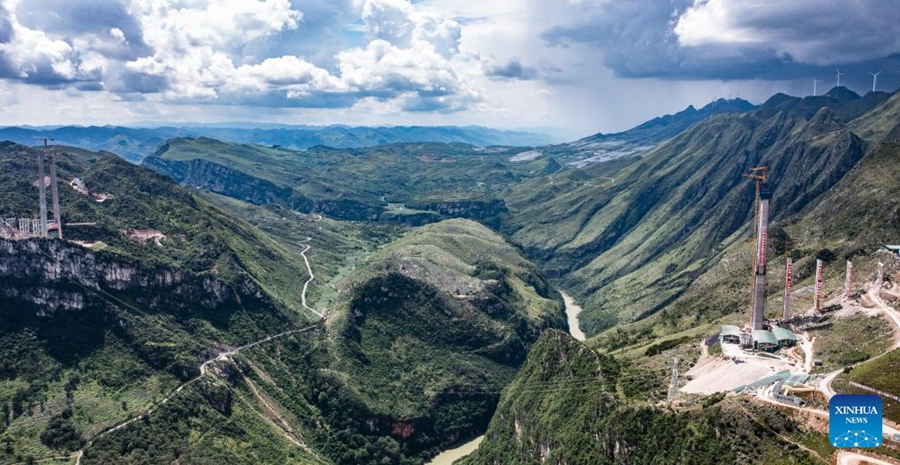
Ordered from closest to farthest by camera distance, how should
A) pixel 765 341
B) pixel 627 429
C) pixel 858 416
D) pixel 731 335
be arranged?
1. pixel 858 416
2. pixel 627 429
3. pixel 765 341
4. pixel 731 335

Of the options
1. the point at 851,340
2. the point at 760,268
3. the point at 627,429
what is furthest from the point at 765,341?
the point at 627,429

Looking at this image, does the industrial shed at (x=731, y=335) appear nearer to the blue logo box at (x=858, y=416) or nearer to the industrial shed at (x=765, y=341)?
the industrial shed at (x=765, y=341)

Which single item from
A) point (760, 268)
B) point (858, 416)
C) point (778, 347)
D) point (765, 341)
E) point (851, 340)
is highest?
point (858, 416)

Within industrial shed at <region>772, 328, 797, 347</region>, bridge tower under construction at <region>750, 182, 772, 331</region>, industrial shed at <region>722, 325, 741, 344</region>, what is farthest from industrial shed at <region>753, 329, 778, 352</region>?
bridge tower under construction at <region>750, 182, 772, 331</region>

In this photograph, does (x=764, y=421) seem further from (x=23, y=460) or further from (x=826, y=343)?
(x=23, y=460)

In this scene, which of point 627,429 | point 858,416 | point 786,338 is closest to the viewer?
point 858,416

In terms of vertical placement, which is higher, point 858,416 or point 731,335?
point 858,416

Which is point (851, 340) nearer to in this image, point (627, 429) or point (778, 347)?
point (778, 347)
